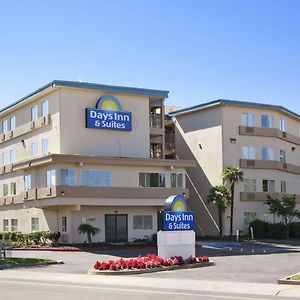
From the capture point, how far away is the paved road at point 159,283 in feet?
52.3

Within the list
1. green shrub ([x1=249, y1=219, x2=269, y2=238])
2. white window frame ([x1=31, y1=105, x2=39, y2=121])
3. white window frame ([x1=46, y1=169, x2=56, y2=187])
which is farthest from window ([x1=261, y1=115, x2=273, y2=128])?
white window frame ([x1=46, y1=169, x2=56, y2=187])

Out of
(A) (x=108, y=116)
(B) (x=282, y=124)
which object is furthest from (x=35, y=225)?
(B) (x=282, y=124)

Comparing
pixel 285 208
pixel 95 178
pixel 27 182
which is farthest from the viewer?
pixel 285 208

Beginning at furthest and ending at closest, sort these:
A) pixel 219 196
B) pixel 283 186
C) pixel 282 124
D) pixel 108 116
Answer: pixel 282 124
pixel 283 186
pixel 219 196
pixel 108 116

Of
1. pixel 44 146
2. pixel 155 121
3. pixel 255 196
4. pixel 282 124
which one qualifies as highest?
pixel 282 124

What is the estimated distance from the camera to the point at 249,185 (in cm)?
5356

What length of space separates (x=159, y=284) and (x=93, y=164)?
82.4 feet

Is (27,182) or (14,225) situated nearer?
(27,182)

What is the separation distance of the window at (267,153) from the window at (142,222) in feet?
46.2

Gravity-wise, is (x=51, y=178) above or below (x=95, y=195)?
above

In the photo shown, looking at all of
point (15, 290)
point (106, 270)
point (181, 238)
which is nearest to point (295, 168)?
point (181, 238)

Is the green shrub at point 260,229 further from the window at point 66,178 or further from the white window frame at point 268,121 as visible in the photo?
the window at point 66,178

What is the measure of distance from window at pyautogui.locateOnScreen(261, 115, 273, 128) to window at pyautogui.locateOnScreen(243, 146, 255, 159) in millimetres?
2638

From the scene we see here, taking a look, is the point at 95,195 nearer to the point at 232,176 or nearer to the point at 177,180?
the point at 177,180
